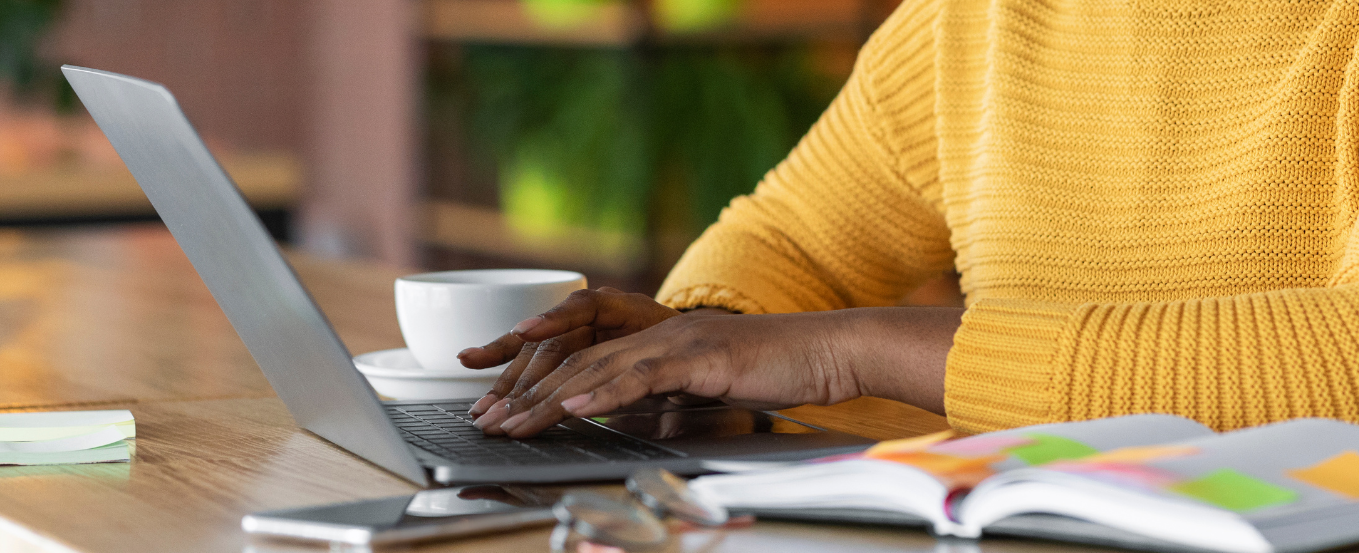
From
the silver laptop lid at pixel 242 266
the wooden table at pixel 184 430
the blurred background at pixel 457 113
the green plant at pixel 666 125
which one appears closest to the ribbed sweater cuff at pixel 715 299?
the wooden table at pixel 184 430

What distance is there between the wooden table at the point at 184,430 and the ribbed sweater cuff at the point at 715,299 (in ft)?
0.64

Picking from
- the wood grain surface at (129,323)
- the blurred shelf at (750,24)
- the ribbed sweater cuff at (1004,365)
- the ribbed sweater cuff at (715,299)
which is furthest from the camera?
the blurred shelf at (750,24)

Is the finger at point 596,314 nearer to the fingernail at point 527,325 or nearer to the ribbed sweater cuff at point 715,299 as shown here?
the fingernail at point 527,325

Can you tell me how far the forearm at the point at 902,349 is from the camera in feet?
2.48

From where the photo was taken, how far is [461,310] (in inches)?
34.9

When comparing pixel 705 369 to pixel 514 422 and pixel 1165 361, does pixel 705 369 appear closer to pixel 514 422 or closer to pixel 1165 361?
pixel 514 422

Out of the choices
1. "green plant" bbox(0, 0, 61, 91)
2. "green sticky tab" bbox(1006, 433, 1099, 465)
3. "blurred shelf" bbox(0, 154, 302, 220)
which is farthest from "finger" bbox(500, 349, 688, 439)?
"green plant" bbox(0, 0, 61, 91)

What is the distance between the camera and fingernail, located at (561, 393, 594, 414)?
68 cm

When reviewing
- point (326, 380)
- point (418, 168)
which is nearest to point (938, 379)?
point (326, 380)

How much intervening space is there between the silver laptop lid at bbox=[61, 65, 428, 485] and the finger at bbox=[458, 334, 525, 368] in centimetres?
10

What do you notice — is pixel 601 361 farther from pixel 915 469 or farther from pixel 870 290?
pixel 870 290

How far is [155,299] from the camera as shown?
1.55 m

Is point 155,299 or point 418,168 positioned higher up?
point 418,168

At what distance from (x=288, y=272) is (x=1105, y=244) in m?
0.69
